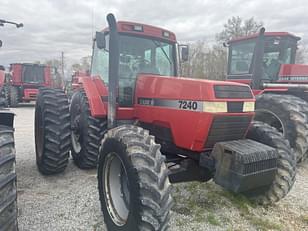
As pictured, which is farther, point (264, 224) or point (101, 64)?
point (101, 64)

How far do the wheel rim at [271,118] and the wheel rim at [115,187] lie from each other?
11.7 ft

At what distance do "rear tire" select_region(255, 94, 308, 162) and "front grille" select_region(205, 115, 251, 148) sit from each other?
7.72 feet

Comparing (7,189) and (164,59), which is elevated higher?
(164,59)

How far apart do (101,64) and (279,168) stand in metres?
3.05

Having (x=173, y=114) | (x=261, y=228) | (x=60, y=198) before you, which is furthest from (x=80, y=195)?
(x=261, y=228)

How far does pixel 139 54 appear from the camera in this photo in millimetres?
4188

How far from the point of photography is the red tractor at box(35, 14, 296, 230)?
2697 millimetres

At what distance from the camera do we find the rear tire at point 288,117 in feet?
17.0

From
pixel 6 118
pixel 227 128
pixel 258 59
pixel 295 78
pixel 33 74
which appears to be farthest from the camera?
pixel 33 74

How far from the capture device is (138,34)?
13.7 ft

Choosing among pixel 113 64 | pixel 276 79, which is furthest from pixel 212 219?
pixel 276 79

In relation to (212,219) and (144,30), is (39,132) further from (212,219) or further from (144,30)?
(212,219)

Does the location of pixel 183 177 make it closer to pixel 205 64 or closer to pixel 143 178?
pixel 143 178

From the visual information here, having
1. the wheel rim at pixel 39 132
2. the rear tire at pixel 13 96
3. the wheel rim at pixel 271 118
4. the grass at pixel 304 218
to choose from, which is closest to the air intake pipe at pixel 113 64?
the wheel rim at pixel 39 132
